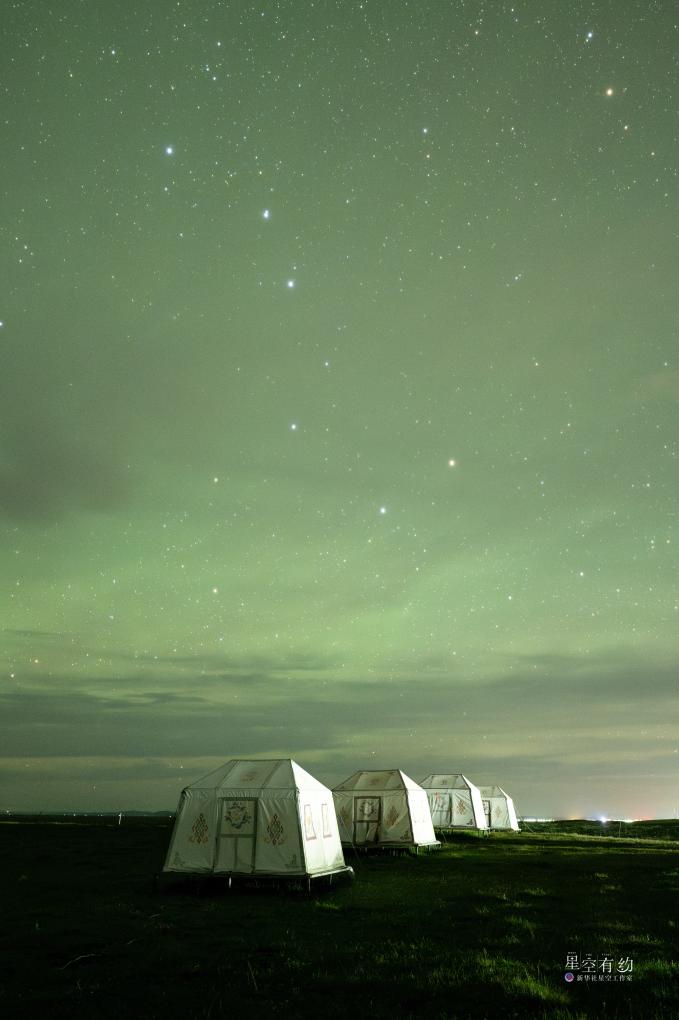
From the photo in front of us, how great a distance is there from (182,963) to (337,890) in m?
10.9

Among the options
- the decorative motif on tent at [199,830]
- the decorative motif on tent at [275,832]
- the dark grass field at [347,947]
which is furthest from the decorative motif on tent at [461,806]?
the decorative motif on tent at [199,830]

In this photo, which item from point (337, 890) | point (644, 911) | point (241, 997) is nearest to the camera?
point (241, 997)

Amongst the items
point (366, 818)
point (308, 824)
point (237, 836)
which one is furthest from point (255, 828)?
point (366, 818)

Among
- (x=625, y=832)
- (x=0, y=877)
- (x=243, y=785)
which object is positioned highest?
(x=243, y=785)

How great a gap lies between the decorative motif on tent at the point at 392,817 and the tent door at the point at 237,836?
16037 mm

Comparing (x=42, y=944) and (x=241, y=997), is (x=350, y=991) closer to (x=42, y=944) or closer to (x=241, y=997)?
(x=241, y=997)

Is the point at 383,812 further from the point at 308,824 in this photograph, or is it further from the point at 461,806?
the point at 461,806

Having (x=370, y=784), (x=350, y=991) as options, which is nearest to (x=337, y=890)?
(x=350, y=991)

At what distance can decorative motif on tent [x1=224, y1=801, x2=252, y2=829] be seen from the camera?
23156 mm

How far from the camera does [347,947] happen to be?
13.3m

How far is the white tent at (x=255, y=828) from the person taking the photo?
880 inches

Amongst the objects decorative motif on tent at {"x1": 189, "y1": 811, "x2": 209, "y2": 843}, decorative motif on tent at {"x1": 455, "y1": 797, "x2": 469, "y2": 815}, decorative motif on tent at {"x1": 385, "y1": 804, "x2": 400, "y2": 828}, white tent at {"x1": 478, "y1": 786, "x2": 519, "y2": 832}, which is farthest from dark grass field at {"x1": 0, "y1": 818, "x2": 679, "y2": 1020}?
white tent at {"x1": 478, "y1": 786, "x2": 519, "y2": 832}

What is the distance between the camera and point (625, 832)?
63656 mm

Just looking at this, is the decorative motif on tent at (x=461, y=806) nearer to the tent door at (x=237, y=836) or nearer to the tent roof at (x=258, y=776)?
the tent roof at (x=258, y=776)
